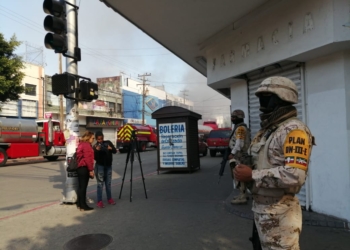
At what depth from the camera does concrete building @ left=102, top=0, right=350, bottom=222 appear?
4.54 m

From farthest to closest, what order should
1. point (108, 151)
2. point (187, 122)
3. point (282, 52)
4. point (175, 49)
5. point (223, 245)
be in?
point (187, 122), point (175, 49), point (108, 151), point (282, 52), point (223, 245)

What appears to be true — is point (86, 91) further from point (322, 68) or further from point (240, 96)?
point (322, 68)

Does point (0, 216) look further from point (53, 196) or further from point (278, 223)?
point (278, 223)

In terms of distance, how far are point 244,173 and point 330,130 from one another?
11.1ft

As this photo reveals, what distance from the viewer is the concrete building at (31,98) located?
28.1m

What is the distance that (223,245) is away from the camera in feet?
13.5

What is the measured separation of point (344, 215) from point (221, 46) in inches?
184

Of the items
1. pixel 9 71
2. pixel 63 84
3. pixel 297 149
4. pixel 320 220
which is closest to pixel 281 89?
pixel 297 149

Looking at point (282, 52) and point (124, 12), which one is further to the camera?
point (124, 12)

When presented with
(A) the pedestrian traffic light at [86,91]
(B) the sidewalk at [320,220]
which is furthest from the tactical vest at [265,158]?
(A) the pedestrian traffic light at [86,91]

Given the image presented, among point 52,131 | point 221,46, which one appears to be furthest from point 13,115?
point 221,46

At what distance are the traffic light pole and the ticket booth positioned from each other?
5355 millimetres

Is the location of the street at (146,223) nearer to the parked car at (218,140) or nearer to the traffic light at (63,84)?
the traffic light at (63,84)

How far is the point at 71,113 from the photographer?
23.3ft
